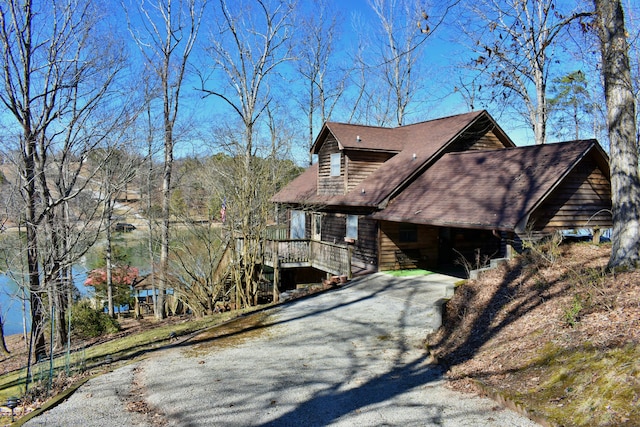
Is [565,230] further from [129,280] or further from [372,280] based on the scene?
[129,280]

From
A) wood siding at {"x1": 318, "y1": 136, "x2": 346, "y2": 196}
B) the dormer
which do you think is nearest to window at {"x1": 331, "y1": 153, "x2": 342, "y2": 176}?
the dormer

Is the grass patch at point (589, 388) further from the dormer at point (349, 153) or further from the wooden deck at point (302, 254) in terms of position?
the dormer at point (349, 153)

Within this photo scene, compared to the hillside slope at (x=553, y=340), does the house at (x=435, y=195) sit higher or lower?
higher

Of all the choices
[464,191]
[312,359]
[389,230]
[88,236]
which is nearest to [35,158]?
[88,236]

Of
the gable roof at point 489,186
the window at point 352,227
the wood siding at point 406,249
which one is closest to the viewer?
the gable roof at point 489,186

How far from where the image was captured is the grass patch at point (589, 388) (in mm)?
4023

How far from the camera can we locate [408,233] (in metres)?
15.6

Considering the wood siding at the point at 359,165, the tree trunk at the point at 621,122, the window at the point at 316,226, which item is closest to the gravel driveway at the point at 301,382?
the tree trunk at the point at 621,122

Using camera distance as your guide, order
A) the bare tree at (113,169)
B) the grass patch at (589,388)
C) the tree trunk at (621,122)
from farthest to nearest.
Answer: the bare tree at (113,169) → the tree trunk at (621,122) → the grass patch at (589,388)

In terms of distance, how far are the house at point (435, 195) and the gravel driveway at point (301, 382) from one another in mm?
3883

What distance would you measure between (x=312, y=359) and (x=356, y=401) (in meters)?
1.88

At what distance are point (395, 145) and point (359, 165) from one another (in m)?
2.03

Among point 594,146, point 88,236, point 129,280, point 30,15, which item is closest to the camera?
point 30,15

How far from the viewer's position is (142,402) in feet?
19.7
